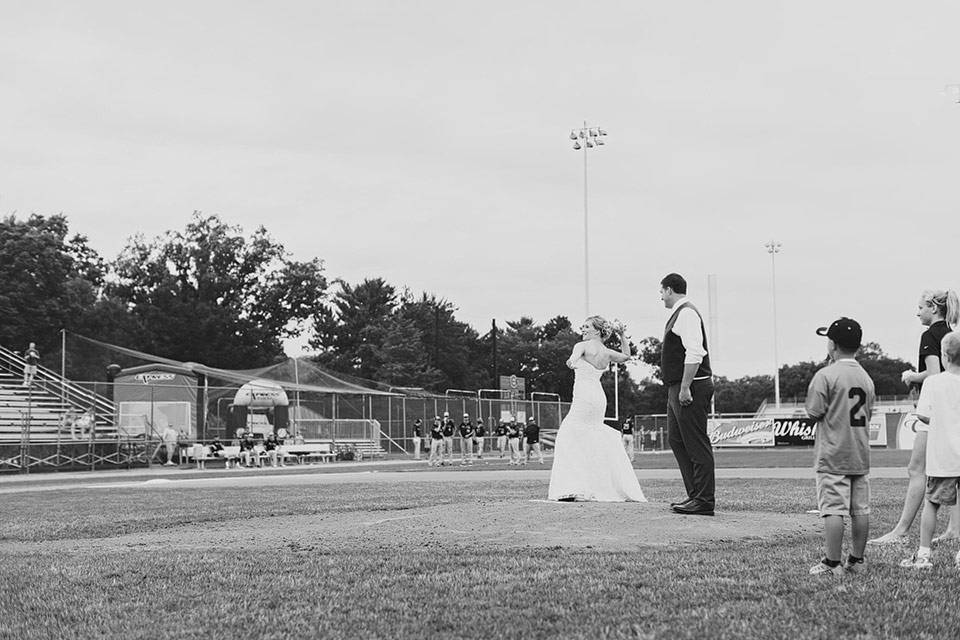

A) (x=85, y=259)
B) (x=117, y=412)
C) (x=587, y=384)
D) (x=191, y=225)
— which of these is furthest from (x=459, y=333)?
(x=587, y=384)

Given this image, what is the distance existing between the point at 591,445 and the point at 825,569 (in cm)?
560

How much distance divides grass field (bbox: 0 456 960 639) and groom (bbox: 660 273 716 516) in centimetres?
55

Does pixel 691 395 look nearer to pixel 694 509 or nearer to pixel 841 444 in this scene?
pixel 694 509

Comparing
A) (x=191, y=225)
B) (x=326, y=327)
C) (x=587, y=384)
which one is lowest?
(x=587, y=384)

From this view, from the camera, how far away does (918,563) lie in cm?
663

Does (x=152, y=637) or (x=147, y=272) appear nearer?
(x=152, y=637)

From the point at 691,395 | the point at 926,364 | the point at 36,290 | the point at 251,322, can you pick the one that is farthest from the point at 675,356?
the point at 251,322

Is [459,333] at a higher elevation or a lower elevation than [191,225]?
lower

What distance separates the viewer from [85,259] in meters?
71.1

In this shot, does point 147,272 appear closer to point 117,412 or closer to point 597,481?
point 117,412

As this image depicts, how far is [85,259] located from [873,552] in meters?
69.7

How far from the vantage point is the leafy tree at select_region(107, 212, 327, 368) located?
248 feet

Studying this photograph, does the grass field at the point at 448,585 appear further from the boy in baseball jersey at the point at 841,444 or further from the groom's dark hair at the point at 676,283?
the groom's dark hair at the point at 676,283

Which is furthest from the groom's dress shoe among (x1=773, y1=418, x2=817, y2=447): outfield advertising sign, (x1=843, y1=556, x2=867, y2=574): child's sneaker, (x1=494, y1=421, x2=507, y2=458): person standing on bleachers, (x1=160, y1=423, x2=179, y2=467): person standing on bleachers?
(x1=773, y1=418, x2=817, y2=447): outfield advertising sign
